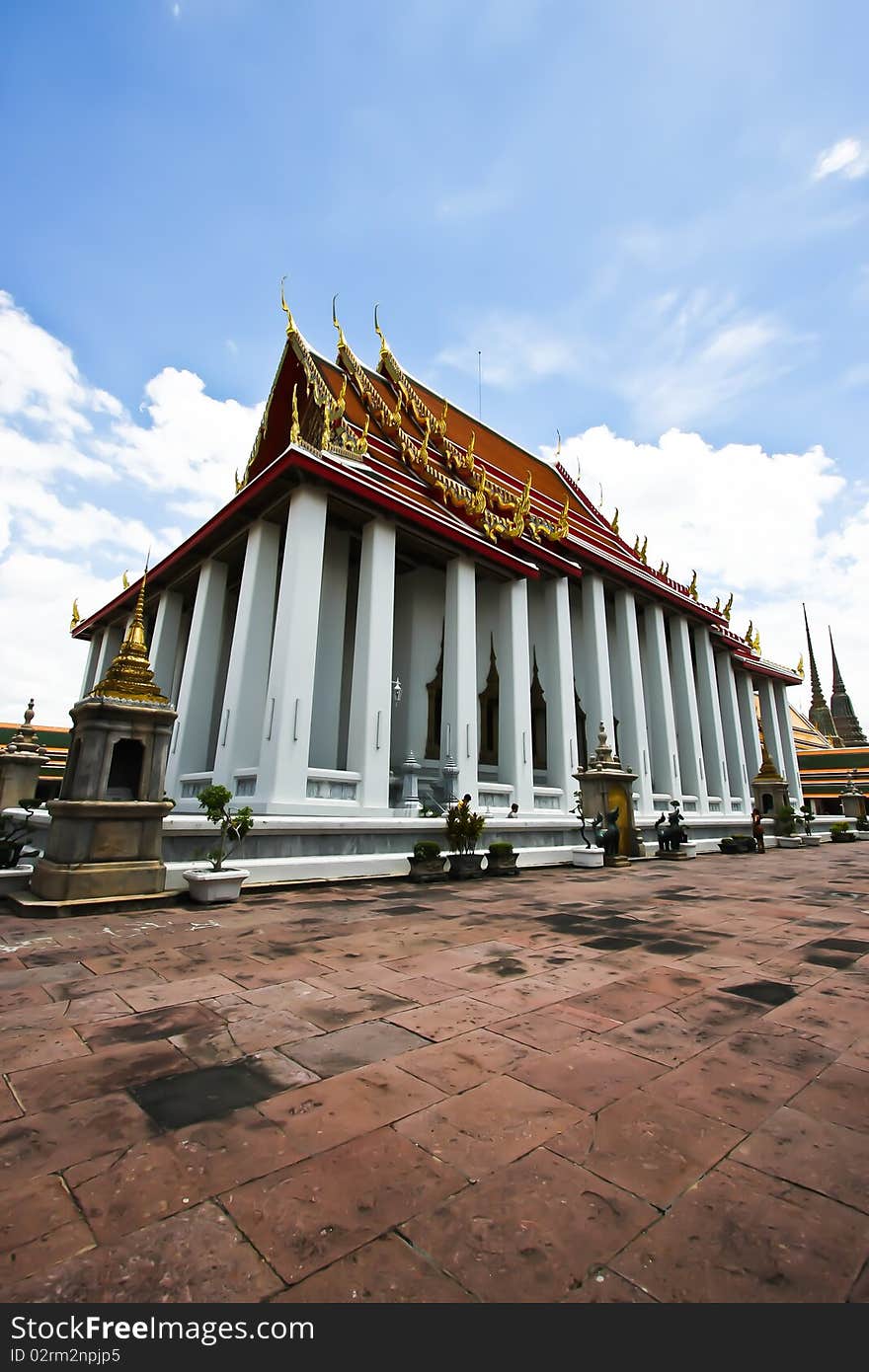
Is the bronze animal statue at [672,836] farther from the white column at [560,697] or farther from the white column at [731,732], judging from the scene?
the white column at [731,732]

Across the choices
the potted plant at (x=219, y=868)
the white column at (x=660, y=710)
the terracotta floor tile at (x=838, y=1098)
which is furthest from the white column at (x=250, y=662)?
the white column at (x=660, y=710)

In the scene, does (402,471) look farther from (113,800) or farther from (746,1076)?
(746,1076)

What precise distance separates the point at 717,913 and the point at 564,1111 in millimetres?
5483

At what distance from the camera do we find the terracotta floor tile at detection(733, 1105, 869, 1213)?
1.90 meters

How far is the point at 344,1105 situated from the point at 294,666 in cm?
976

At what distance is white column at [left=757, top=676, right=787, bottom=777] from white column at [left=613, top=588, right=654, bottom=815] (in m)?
15.5

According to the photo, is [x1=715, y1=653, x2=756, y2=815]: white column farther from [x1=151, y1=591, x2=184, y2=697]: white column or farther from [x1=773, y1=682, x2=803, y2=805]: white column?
[x1=151, y1=591, x2=184, y2=697]: white column

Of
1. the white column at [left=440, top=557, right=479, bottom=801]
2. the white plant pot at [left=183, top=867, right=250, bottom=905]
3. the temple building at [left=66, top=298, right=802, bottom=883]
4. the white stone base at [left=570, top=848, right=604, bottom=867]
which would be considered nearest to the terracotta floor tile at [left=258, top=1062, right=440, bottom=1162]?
the white plant pot at [left=183, top=867, right=250, bottom=905]

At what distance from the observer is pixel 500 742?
1593 cm

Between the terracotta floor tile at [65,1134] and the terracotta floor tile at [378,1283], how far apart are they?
1.04 meters

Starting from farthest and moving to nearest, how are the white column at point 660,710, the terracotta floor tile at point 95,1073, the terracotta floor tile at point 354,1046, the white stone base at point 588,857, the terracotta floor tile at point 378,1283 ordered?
the white column at point 660,710 → the white stone base at point 588,857 → the terracotta floor tile at point 354,1046 → the terracotta floor tile at point 95,1073 → the terracotta floor tile at point 378,1283

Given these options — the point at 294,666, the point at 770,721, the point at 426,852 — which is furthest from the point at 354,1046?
the point at 770,721

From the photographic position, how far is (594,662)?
19.4 meters

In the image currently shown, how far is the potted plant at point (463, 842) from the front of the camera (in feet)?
33.5
